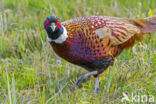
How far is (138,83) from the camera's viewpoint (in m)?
3.29

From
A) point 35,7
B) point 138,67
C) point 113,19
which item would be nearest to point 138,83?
point 138,67

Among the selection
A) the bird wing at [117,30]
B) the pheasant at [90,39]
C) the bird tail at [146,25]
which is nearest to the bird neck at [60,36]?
the pheasant at [90,39]

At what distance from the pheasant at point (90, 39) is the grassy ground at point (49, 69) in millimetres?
201

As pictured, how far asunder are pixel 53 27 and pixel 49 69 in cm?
71

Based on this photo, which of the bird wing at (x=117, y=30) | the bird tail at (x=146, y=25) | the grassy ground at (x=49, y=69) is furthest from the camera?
the bird tail at (x=146, y=25)

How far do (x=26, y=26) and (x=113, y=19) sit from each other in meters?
1.61

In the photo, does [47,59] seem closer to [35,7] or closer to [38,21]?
[38,21]

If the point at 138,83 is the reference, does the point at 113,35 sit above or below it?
above

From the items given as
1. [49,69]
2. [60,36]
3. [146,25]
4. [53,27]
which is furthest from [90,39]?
[146,25]

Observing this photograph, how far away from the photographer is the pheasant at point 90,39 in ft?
10.7

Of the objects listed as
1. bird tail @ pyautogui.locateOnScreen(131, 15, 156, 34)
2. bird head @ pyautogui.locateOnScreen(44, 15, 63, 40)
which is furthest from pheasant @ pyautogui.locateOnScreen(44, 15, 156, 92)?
bird tail @ pyautogui.locateOnScreen(131, 15, 156, 34)

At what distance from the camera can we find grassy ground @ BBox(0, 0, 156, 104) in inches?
121

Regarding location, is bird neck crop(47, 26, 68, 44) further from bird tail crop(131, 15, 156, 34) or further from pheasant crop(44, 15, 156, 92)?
bird tail crop(131, 15, 156, 34)

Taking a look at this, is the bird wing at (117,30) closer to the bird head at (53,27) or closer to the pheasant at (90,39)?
the pheasant at (90,39)
